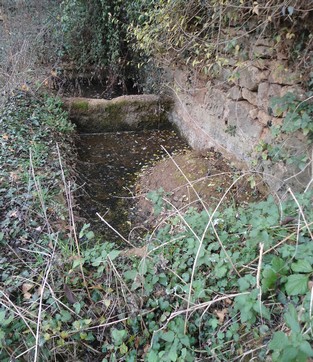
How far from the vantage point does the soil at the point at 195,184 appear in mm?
3498

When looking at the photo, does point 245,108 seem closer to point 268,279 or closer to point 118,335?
point 268,279

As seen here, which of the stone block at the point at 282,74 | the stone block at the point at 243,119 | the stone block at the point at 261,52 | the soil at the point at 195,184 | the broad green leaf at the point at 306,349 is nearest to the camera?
the broad green leaf at the point at 306,349

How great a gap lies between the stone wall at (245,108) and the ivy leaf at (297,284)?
1.14m

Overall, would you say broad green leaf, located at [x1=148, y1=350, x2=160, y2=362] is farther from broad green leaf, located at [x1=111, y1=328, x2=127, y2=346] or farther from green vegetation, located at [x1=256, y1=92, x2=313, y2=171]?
green vegetation, located at [x1=256, y1=92, x2=313, y2=171]

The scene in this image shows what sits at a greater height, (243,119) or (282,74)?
(282,74)

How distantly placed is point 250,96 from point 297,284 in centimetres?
259

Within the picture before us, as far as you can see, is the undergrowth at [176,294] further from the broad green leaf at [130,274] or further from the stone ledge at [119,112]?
the stone ledge at [119,112]

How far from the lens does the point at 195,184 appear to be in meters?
3.86

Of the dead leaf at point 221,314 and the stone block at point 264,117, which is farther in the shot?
the stone block at point 264,117

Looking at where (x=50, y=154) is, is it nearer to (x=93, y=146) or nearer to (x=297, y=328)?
(x=93, y=146)

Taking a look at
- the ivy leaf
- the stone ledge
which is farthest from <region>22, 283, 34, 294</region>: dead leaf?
the stone ledge

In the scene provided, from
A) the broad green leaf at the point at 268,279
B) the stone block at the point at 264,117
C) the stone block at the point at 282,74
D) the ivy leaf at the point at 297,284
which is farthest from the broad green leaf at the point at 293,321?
the stone block at the point at 264,117

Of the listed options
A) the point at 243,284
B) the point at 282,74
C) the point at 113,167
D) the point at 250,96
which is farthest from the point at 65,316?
the point at 113,167

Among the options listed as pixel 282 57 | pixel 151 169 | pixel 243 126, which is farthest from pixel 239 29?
pixel 151 169
